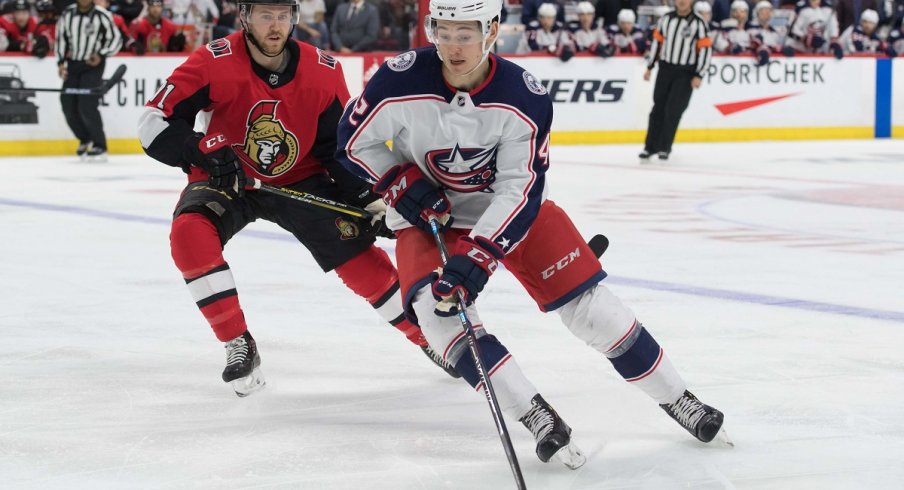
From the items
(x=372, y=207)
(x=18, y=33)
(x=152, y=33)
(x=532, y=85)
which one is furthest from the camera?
(x=152, y=33)

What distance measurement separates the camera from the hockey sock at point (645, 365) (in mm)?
2512

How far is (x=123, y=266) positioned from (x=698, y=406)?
2.76m

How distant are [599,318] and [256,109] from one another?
1.07 meters

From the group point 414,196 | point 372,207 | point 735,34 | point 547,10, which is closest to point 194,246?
point 372,207

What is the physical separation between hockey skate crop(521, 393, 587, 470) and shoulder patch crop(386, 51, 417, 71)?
672mm

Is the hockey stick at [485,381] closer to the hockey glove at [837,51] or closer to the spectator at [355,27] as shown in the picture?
the spectator at [355,27]

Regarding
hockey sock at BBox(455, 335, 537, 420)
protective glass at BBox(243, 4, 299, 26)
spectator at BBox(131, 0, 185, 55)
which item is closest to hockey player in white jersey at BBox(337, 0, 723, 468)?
hockey sock at BBox(455, 335, 537, 420)

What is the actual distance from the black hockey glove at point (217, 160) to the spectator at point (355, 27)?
307 inches

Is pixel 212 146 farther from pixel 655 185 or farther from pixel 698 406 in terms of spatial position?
pixel 655 185

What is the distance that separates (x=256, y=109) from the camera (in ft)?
10.2

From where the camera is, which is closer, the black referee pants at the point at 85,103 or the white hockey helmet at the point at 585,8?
the black referee pants at the point at 85,103

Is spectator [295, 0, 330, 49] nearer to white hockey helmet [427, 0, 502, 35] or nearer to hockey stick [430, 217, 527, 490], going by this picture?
white hockey helmet [427, 0, 502, 35]

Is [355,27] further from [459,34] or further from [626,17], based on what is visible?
[459,34]

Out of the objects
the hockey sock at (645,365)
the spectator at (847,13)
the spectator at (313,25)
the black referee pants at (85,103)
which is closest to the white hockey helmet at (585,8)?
the spectator at (313,25)
